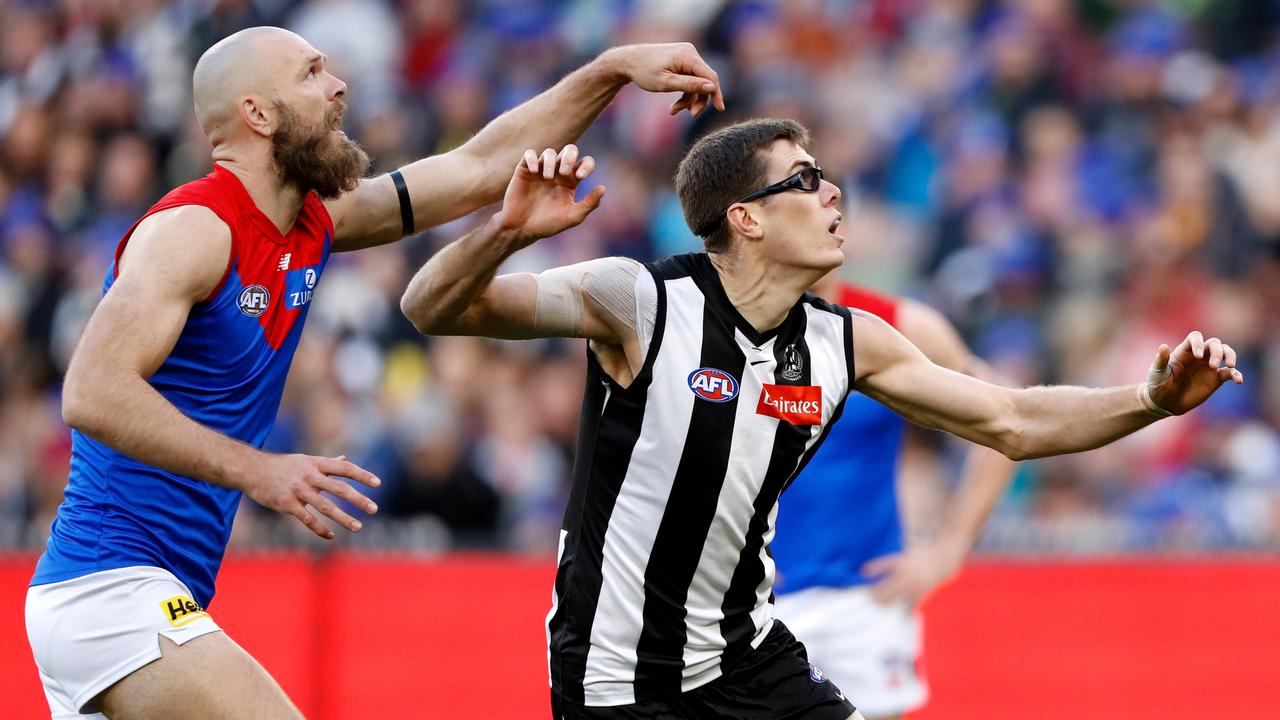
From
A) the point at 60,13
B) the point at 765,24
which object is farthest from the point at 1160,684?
the point at 60,13

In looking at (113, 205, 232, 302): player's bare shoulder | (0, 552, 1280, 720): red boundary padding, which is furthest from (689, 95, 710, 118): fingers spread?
(0, 552, 1280, 720): red boundary padding

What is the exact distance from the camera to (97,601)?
4.84 m

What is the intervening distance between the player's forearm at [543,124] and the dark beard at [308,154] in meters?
0.68

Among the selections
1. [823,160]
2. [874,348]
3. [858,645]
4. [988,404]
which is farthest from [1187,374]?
[823,160]

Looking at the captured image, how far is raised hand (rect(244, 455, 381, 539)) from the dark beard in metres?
1.09

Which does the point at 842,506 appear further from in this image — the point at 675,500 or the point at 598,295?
the point at 598,295

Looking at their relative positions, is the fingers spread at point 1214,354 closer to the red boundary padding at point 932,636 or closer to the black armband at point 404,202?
the black armband at point 404,202

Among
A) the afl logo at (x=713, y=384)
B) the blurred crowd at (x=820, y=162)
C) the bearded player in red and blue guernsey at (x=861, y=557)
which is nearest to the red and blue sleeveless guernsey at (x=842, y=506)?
the bearded player in red and blue guernsey at (x=861, y=557)

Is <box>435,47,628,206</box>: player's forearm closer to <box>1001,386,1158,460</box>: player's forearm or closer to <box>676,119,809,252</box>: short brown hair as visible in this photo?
<box>676,119,809,252</box>: short brown hair

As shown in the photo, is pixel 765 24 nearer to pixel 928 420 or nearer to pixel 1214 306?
pixel 1214 306

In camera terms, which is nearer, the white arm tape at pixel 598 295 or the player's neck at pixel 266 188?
the white arm tape at pixel 598 295

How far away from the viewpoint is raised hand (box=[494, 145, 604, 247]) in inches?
183

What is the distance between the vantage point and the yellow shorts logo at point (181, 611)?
15.8ft

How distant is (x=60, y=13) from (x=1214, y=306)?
973 centimetres
